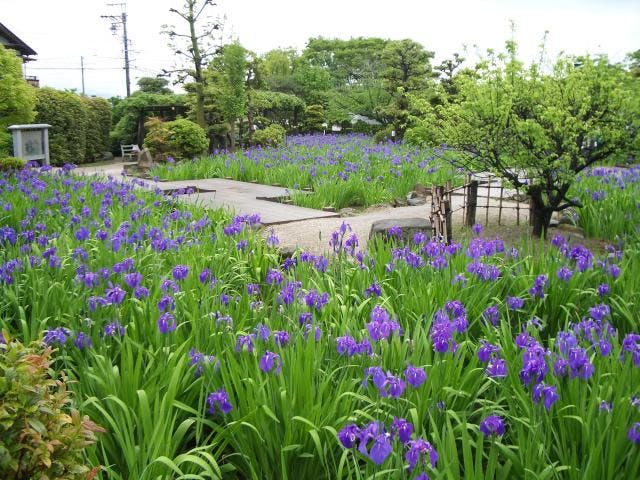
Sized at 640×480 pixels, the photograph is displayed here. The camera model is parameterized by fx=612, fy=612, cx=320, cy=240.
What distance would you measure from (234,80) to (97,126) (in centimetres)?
920

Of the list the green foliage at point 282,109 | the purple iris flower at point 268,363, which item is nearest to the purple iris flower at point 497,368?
the purple iris flower at point 268,363

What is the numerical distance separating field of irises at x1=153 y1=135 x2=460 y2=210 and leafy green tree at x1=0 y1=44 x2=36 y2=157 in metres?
2.70

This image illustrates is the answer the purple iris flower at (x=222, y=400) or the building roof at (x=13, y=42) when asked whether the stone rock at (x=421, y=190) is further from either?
the building roof at (x=13, y=42)

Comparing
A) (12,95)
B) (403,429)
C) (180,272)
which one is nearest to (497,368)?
(403,429)

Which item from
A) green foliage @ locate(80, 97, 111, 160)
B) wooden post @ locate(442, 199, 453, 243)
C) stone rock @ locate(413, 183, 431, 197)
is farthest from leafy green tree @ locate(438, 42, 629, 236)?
green foliage @ locate(80, 97, 111, 160)

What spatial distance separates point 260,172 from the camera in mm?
11742

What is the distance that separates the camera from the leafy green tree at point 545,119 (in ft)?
18.5

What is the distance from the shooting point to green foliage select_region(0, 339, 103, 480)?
1449 millimetres

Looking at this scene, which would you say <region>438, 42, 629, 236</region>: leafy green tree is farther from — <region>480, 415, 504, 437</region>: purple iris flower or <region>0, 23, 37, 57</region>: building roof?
<region>0, 23, 37, 57</region>: building roof

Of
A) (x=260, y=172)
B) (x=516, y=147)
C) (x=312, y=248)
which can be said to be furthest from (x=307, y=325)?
(x=260, y=172)

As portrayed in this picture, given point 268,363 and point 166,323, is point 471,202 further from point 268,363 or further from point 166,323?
point 268,363

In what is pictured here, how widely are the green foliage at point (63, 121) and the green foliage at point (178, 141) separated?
17.1 feet

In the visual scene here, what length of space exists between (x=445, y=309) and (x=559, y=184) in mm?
4127

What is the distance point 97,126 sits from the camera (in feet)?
76.6
